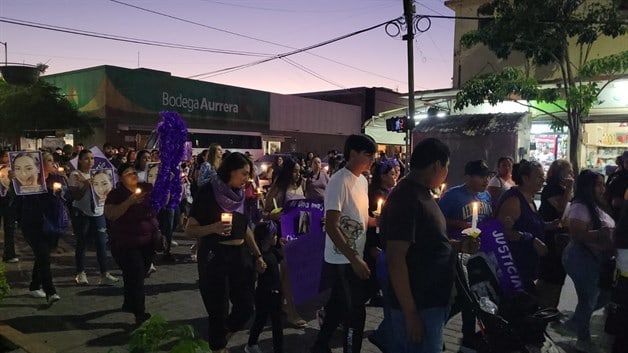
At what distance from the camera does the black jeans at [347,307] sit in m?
3.89

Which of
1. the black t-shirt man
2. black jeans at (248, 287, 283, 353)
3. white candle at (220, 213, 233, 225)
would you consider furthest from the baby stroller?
white candle at (220, 213, 233, 225)

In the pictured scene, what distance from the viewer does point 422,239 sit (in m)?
2.73

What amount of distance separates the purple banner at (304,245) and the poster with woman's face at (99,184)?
2.81 m

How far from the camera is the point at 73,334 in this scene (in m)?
4.97

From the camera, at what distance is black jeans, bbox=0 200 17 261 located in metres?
7.82

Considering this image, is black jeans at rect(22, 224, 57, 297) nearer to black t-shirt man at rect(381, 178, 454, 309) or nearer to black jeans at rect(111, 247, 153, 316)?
black jeans at rect(111, 247, 153, 316)

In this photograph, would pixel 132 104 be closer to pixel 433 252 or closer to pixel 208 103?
pixel 208 103

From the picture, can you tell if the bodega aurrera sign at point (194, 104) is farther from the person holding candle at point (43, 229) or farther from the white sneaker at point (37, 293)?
the white sneaker at point (37, 293)

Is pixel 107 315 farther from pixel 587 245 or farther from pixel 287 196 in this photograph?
pixel 587 245

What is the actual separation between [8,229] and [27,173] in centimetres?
226

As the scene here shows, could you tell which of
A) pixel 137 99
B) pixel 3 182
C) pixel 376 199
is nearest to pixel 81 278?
pixel 3 182

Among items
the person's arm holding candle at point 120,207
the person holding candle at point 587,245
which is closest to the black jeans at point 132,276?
the person's arm holding candle at point 120,207

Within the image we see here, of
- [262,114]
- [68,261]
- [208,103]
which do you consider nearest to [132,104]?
[208,103]

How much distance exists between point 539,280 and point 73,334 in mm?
4854
